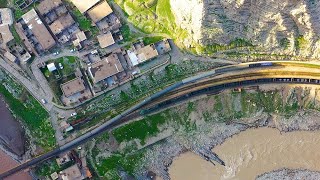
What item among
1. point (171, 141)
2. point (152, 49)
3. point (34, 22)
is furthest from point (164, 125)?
point (34, 22)

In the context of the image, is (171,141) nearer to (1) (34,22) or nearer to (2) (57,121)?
(2) (57,121)

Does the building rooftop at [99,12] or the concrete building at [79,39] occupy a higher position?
the building rooftop at [99,12]

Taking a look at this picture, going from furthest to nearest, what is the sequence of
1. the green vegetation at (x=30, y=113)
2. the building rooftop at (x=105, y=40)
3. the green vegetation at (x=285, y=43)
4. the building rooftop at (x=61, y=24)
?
the building rooftop at (x=61, y=24) → the building rooftop at (x=105, y=40) → the green vegetation at (x=30, y=113) → the green vegetation at (x=285, y=43)

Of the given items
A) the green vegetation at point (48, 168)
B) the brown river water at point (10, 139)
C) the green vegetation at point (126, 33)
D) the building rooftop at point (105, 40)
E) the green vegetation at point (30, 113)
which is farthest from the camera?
the green vegetation at point (126, 33)

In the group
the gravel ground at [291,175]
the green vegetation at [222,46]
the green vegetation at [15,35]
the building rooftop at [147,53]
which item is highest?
the green vegetation at [15,35]

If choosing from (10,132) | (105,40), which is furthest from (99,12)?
(10,132)

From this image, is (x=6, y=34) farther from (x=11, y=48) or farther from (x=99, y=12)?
(x=99, y=12)

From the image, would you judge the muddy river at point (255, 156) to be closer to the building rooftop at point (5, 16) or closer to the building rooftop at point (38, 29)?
the building rooftop at point (38, 29)

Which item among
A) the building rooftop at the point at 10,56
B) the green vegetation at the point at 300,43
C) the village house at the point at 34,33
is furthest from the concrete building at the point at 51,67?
the green vegetation at the point at 300,43
